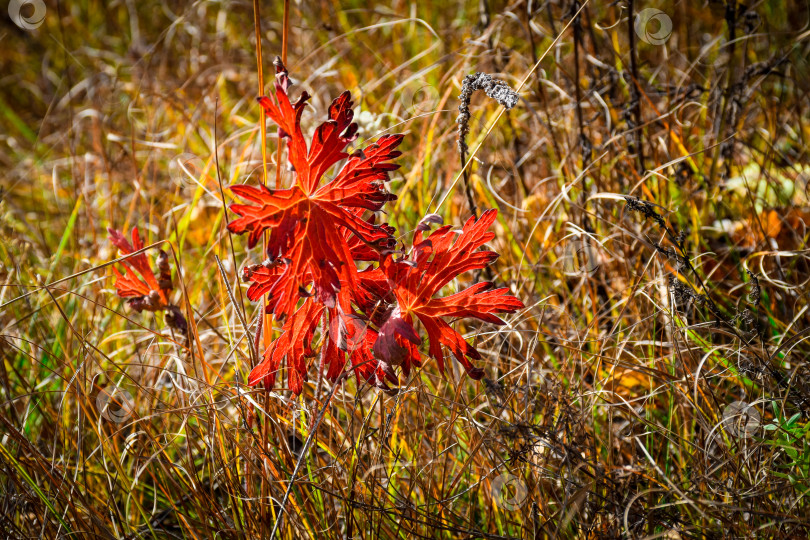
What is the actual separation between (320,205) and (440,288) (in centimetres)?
24

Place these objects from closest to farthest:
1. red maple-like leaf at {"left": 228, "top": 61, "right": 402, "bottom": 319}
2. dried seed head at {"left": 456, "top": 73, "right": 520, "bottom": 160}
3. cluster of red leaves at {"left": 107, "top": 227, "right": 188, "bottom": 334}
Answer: red maple-like leaf at {"left": 228, "top": 61, "right": 402, "bottom": 319} → dried seed head at {"left": 456, "top": 73, "right": 520, "bottom": 160} → cluster of red leaves at {"left": 107, "top": 227, "right": 188, "bottom": 334}

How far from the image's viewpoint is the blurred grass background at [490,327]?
117cm

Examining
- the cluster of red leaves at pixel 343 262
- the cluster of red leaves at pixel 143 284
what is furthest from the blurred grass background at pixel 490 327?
the cluster of red leaves at pixel 343 262

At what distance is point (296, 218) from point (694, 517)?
0.97 meters

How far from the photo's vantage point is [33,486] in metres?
1.20

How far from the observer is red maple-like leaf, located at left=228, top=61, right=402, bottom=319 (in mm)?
884

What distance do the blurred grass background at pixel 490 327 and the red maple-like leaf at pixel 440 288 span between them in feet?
0.63

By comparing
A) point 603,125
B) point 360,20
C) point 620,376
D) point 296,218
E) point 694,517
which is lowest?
point 694,517

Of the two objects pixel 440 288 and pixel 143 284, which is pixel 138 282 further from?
pixel 440 288

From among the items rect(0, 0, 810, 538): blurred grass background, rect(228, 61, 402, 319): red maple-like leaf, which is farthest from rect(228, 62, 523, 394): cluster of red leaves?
rect(0, 0, 810, 538): blurred grass background

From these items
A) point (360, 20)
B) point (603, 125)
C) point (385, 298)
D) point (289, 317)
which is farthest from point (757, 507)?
point (360, 20)

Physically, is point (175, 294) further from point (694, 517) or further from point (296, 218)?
point (694, 517)

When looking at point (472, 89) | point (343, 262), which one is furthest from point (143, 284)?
point (472, 89)

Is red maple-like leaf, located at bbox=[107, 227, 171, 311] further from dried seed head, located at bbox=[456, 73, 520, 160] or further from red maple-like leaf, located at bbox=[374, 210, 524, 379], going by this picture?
dried seed head, located at bbox=[456, 73, 520, 160]
